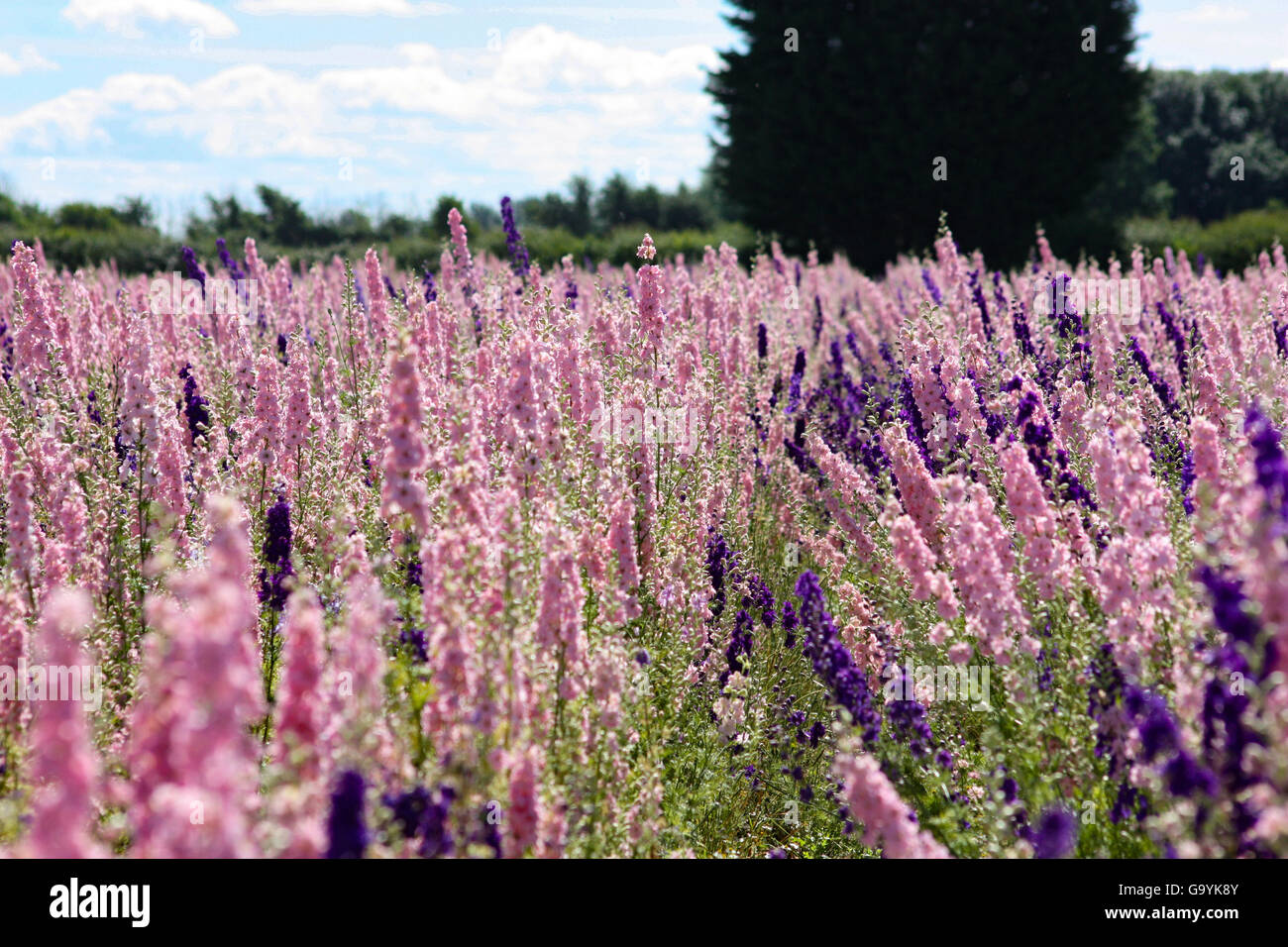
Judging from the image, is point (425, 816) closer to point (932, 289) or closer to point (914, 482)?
point (914, 482)

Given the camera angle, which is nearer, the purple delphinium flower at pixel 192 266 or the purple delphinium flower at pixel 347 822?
the purple delphinium flower at pixel 347 822

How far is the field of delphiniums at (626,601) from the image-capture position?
188 cm

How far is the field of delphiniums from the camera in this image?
188cm

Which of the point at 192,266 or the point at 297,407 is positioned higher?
the point at 192,266

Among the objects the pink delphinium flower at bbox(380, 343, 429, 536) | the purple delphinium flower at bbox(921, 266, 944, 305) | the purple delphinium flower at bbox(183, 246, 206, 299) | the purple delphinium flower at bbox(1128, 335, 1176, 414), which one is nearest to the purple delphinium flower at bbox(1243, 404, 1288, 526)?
the pink delphinium flower at bbox(380, 343, 429, 536)

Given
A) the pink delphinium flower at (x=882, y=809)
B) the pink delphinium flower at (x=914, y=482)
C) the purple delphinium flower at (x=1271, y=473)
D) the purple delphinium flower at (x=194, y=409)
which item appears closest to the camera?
the purple delphinium flower at (x=1271, y=473)

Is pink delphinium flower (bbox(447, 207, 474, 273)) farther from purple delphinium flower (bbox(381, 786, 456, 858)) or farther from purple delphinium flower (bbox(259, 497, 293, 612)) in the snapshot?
purple delphinium flower (bbox(381, 786, 456, 858))

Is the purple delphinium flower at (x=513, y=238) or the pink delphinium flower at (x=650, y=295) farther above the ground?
the purple delphinium flower at (x=513, y=238)

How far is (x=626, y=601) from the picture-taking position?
3.58 m

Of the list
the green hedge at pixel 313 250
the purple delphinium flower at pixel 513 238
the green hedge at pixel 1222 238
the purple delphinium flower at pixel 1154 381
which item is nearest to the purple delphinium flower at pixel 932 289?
the purple delphinium flower at pixel 1154 381

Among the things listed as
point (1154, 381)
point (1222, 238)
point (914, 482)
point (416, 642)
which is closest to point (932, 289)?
point (1154, 381)

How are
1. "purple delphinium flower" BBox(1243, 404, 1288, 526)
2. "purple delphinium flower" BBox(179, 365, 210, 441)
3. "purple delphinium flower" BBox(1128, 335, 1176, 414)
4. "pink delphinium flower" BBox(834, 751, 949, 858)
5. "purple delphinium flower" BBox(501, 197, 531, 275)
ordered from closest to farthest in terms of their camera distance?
"purple delphinium flower" BBox(1243, 404, 1288, 526)
"pink delphinium flower" BBox(834, 751, 949, 858)
"purple delphinium flower" BBox(179, 365, 210, 441)
"purple delphinium flower" BBox(1128, 335, 1176, 414)
"purple delphinium flower" BBox(501, 197, 531, 275)

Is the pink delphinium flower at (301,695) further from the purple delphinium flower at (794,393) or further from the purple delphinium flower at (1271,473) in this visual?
the purple delphinium flower at (794,393)

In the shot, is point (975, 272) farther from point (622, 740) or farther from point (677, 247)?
point (677, 247)
